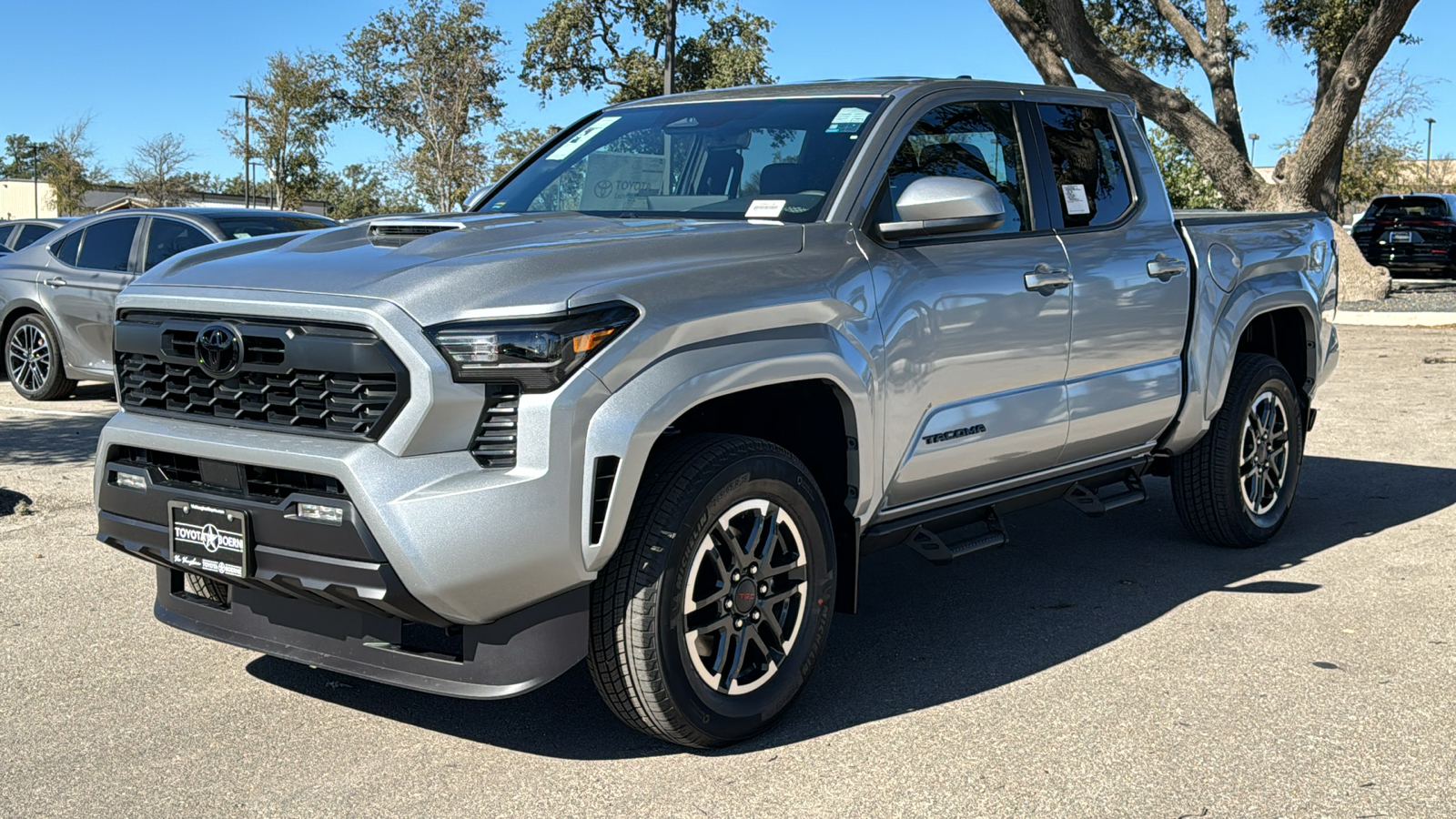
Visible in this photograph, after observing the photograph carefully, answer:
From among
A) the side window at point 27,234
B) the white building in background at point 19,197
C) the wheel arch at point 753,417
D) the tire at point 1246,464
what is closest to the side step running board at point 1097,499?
the tire at point 1246,464

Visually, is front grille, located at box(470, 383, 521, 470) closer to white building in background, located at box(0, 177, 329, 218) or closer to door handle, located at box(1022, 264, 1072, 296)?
door handle, located at box(1022, 264, 1072, 296)

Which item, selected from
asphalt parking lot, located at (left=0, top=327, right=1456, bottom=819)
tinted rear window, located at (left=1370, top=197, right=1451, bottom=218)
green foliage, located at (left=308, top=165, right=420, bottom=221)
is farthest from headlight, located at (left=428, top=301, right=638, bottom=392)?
green foliage, located at (left=308, top=165, right=420, bottom=221)

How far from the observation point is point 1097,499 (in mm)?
5703

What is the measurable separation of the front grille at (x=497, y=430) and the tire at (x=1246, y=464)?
376cm

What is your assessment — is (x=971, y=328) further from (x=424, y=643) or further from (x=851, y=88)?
(x=424, y=643)

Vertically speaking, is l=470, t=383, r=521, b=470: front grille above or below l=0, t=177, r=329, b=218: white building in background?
below

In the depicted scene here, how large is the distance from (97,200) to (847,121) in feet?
277

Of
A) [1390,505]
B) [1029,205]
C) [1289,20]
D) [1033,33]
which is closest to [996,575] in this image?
[1029,205]

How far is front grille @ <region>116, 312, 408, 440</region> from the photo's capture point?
11.4 ft

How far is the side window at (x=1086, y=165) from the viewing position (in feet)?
17.8

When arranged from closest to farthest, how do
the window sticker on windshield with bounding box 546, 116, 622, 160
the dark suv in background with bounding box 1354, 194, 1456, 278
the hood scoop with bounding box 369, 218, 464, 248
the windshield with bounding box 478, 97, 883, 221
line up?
the hood scoop with bounding box 369, 218, 464, 248, the windshield with bounding box 478, 97, 883, 221, the window sticker on windshield with bounding box 546, 116, 622, 160, the dark suv in background with bounding box 1354, 194, 1456, 278

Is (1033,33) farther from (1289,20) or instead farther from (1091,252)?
(1091,252)

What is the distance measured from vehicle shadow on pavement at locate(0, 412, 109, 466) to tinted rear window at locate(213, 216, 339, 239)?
1.70 metres

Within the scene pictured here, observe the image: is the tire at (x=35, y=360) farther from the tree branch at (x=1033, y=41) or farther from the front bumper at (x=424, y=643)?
the tree branch at (x=1033, y=41)
